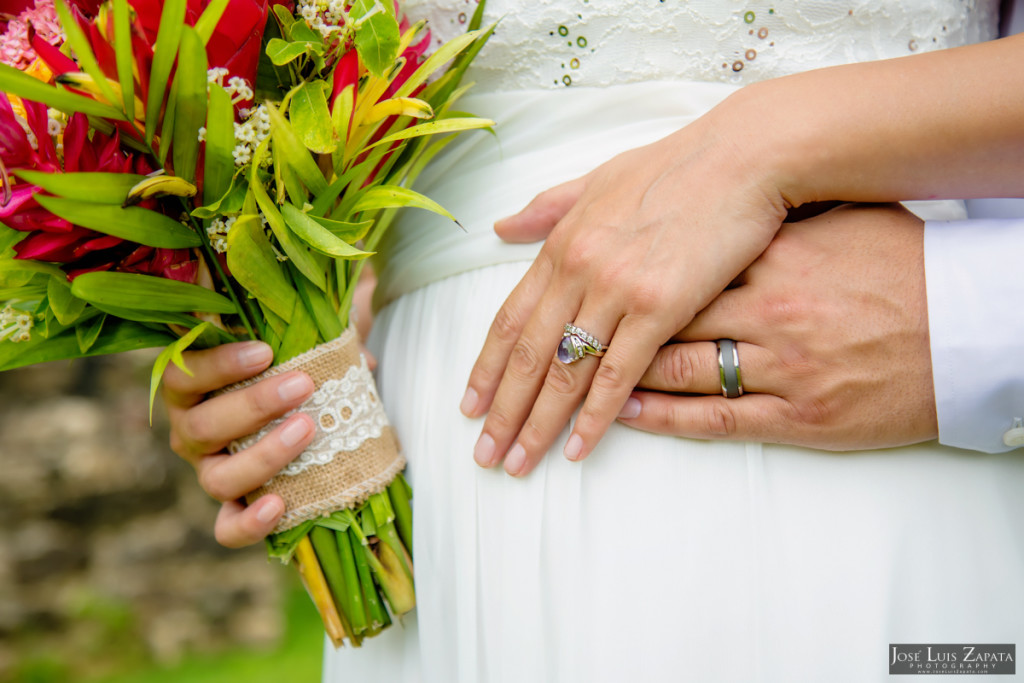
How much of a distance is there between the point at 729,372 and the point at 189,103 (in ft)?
2.10

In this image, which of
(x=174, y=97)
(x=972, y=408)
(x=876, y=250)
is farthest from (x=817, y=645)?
(x=174, y=97)

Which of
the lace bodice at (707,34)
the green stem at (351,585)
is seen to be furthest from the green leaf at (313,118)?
the green stem at (351,585)

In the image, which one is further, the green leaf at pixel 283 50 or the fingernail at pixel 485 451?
the fingernail at pixel 485 451

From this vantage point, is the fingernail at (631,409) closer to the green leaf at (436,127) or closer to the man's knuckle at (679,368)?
the man's knuckle at (679,368)

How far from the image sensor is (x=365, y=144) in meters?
0.86

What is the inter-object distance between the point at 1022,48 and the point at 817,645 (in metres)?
0.66

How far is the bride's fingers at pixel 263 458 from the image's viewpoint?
2.93 feet

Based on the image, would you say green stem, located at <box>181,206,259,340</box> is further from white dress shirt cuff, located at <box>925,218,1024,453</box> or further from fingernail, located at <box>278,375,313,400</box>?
white dress shirt cuff, located at <box>925,218,1024,453</box>

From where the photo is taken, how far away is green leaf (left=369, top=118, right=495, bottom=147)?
31.4 inches

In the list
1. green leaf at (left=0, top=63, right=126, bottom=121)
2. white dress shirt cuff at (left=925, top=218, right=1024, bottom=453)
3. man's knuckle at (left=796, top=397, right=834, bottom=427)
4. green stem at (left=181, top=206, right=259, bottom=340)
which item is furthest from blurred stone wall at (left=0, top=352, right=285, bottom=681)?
white dress shirt cuff at (left=925, top=218, right=1024, bottom=453)

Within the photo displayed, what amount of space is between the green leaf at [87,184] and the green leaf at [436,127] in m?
0.26

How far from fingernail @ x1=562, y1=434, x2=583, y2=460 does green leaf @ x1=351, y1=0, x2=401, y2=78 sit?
1.49 ft

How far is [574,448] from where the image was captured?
2.61 ft

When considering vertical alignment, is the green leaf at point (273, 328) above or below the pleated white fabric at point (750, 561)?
above
